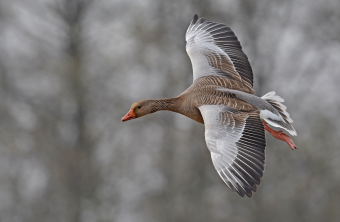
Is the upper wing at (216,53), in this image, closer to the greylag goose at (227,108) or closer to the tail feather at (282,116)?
the greylag goose at (227,108)

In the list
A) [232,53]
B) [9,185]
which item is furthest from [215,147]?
[9,185]

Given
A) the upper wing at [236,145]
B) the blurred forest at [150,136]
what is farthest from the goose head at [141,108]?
the blurred forest at [150,136]

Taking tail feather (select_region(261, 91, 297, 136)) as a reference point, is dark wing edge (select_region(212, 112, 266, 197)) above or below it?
below

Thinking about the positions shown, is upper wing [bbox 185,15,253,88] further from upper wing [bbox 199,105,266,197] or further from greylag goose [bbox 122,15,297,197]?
upper wing [bbox 199,105,266,197]

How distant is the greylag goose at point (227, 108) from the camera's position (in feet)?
13.3

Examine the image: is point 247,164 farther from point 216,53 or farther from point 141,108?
point 216,53

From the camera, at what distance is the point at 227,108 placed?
14.8 ft

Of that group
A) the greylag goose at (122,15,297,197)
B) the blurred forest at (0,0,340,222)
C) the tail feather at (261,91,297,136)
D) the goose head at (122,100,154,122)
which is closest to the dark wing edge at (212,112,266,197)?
the greylag goose at (122,15,297,197)

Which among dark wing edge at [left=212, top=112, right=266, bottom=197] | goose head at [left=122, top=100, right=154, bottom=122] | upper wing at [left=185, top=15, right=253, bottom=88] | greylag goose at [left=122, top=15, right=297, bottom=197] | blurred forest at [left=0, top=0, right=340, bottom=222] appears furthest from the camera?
blurred forest at [left=0, top=0, right=340, bottom=222]

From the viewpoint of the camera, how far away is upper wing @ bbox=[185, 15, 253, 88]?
5504 mm

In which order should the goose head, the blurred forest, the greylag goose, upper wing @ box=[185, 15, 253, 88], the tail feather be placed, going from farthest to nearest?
the blurred forest < upper wing @ box=[185, 15, 253, 88] < the goose head < the tail feather < the greylag goose

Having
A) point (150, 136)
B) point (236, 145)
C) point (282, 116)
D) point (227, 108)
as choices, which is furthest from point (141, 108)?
point (150, 136)

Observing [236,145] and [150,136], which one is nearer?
[236,145]

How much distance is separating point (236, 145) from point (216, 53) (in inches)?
Answer: 77.7
